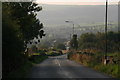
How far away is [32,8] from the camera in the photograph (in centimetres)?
4700

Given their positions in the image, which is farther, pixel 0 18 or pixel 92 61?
pixel 92 61

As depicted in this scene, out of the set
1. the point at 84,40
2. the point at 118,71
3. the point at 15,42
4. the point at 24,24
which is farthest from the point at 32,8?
the point at 84,40

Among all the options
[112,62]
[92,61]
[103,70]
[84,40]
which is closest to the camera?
[103,70]

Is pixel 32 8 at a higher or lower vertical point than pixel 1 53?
higher

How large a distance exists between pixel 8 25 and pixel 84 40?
Answer: 108 m

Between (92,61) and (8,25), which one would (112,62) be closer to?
(92,61)

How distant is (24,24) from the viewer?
131 ft

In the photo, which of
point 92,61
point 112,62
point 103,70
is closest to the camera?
point 103,70

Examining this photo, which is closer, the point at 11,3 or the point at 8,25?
the point at 8,25

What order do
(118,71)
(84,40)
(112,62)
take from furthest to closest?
1. (84,40)
2. (112,62)
3. (118,71)

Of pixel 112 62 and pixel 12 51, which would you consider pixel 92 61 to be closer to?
pixel 112 62

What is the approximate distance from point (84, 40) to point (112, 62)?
93619mm

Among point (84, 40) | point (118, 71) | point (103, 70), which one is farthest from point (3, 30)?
point (84, 40)

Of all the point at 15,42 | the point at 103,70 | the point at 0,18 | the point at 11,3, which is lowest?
the point at 103,70
